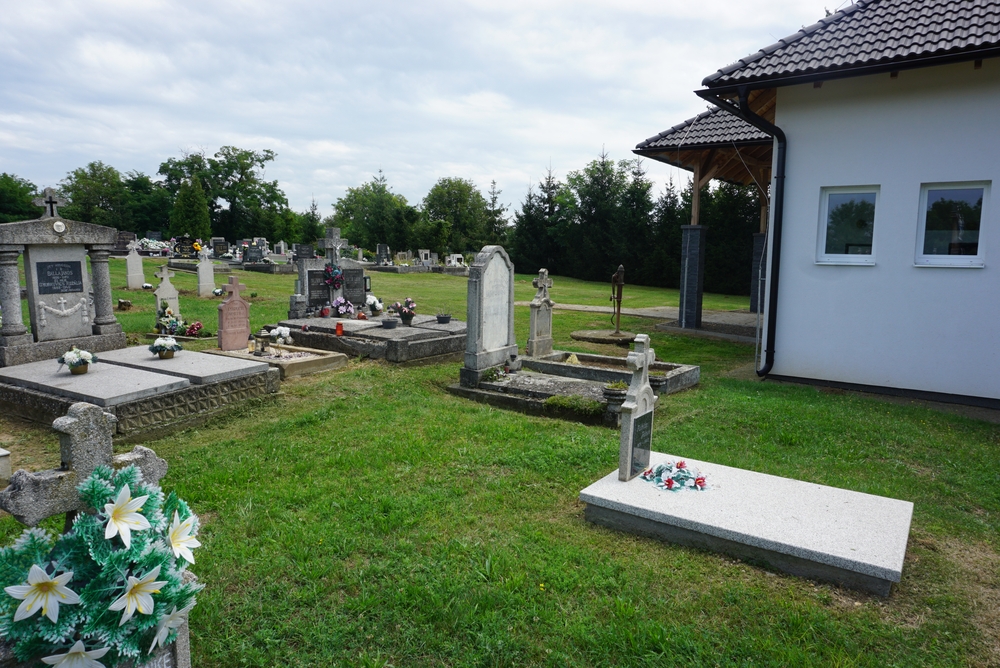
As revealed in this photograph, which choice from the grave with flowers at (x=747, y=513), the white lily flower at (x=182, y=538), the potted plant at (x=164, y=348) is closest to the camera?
the white lily flower at (x=182, y=538)

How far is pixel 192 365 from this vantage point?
776cm

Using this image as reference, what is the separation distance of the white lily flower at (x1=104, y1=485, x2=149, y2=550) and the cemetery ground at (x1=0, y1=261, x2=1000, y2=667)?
1168mm

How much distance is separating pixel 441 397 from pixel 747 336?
8820 millimetres

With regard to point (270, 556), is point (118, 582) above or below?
above

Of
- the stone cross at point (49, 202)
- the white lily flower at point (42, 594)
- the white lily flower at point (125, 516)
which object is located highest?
the stone cross at point (49, 202)

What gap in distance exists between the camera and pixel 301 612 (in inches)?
133

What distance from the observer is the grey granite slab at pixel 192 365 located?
730 cm

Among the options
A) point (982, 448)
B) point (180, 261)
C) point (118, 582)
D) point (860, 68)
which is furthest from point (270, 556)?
point (180, 261)

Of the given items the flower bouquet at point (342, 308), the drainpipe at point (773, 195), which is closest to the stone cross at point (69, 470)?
the drainpipe at point (773, 195)

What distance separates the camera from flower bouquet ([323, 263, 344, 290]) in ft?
42.5

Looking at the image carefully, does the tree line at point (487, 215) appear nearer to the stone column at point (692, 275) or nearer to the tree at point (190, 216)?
the tree at point (190, 216)

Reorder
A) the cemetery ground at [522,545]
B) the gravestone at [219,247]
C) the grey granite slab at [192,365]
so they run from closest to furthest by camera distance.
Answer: the cemetery ground at [522,545] < the grey granite slab at [192,365] < the gravestone at [219,247]

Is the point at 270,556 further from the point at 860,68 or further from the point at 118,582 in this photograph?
the point at 860,68

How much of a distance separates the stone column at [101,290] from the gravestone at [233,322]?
146 cm
